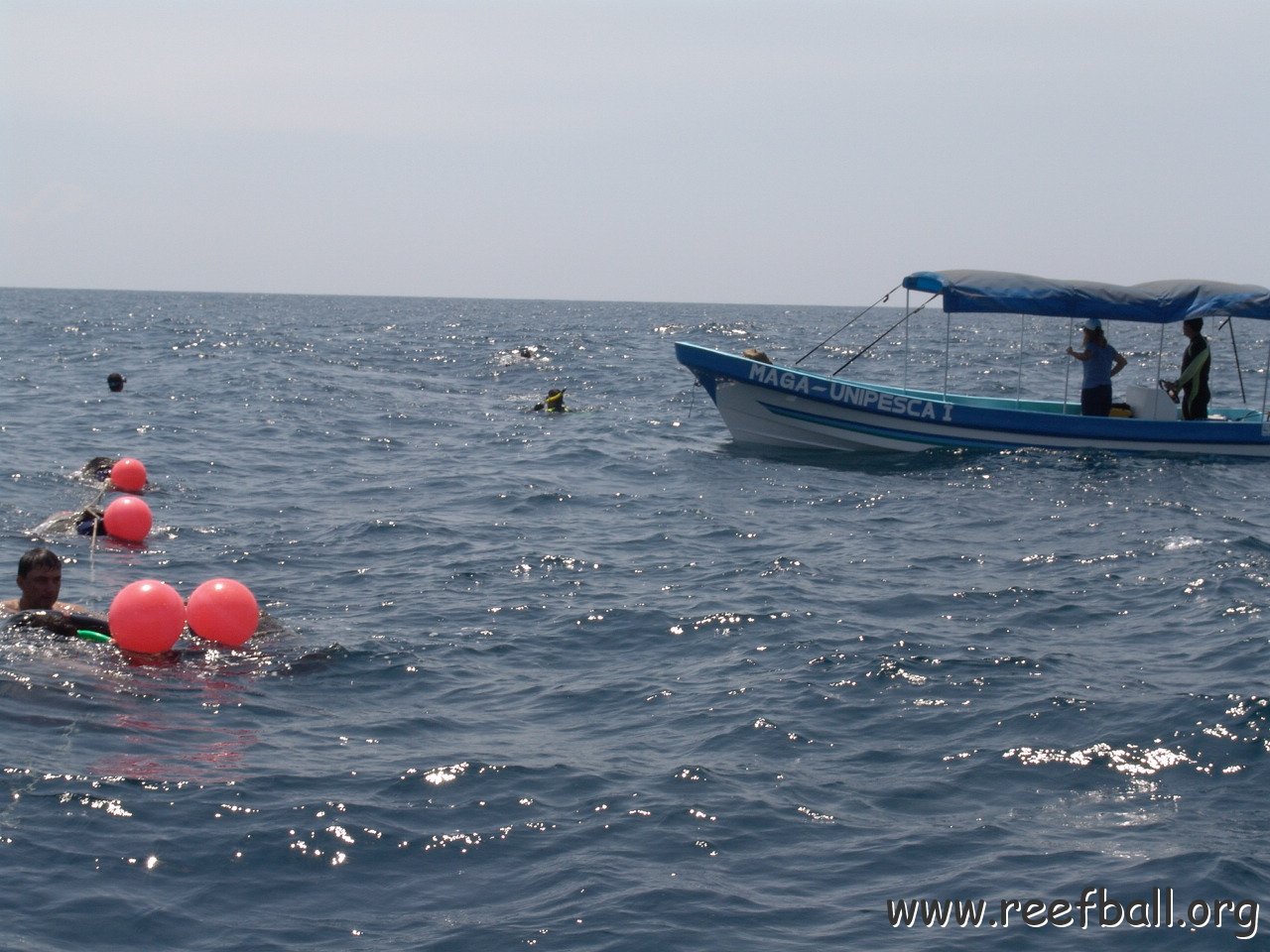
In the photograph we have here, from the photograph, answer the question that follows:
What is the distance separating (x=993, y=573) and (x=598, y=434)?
11203mm

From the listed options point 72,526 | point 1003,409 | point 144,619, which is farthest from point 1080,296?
point 144,619

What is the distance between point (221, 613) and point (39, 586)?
50.6 inches

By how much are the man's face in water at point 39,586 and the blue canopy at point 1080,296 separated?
1216 centimetres

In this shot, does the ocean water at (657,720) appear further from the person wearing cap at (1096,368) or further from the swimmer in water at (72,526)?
the person wearing cap at (1096,368)

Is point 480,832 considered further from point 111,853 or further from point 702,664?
point 702,664

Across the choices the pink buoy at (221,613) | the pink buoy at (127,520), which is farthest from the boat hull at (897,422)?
the pink buoy at (221,613)

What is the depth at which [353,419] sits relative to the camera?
79.3ft

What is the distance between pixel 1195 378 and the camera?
18000mm

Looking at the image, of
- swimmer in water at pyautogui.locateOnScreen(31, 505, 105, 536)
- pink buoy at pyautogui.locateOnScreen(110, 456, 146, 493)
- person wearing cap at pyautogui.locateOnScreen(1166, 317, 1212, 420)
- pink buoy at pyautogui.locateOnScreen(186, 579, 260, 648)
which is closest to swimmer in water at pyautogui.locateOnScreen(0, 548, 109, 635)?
pink buoy at pyautogui.locateOnScreen(186, 579, 260, 648)

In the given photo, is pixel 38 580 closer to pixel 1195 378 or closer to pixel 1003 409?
pixel 1003 409

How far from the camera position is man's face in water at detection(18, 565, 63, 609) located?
8898 millimetres

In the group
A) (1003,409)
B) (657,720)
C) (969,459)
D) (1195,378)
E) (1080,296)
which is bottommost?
(657,720)

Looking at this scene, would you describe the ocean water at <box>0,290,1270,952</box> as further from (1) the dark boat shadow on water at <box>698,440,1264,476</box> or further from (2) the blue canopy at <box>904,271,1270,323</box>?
(2) the blue canopy at <box>904,271,1270,323</box>

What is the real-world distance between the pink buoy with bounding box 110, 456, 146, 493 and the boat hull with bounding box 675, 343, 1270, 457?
296 inches
